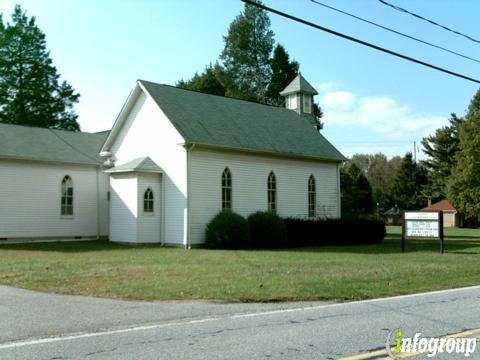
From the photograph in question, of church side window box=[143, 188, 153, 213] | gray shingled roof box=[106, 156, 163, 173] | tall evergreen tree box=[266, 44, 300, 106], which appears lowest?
church side window box=[143, 188, 153, 213]

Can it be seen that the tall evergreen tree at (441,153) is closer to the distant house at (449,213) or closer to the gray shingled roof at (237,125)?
the distant house at (449,213)

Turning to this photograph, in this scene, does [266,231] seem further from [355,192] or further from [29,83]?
[355,192]

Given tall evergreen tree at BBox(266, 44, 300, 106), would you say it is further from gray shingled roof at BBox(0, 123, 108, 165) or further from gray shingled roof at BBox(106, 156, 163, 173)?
gray shingled roof at BBox(106, 156, 163, 173)

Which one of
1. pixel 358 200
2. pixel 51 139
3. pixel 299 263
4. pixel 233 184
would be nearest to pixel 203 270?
pixel 299 263

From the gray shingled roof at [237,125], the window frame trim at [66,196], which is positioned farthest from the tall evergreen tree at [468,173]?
the window frame trim at [66,196]

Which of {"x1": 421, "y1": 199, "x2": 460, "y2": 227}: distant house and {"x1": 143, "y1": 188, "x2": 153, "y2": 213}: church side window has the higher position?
{"x1": 143, "y1": 188, "x2": 153, "y2": 213}: church side window

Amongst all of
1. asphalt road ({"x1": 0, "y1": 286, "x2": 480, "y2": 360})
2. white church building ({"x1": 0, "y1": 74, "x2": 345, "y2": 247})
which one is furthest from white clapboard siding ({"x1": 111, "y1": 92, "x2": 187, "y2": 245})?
asphalt road ({"x1": 0, "y1": 286, "x2": 480, "y2": 360})

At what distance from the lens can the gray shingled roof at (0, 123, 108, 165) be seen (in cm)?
2906

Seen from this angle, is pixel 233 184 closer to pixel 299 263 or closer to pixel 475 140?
pixel 299 263

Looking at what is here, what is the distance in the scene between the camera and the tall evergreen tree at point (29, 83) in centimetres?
5566

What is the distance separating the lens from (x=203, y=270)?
16531 millimetres

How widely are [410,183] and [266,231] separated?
60286mm

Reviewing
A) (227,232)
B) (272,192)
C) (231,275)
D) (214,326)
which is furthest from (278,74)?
(214,326)

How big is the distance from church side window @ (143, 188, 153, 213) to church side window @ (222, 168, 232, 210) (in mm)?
3629
